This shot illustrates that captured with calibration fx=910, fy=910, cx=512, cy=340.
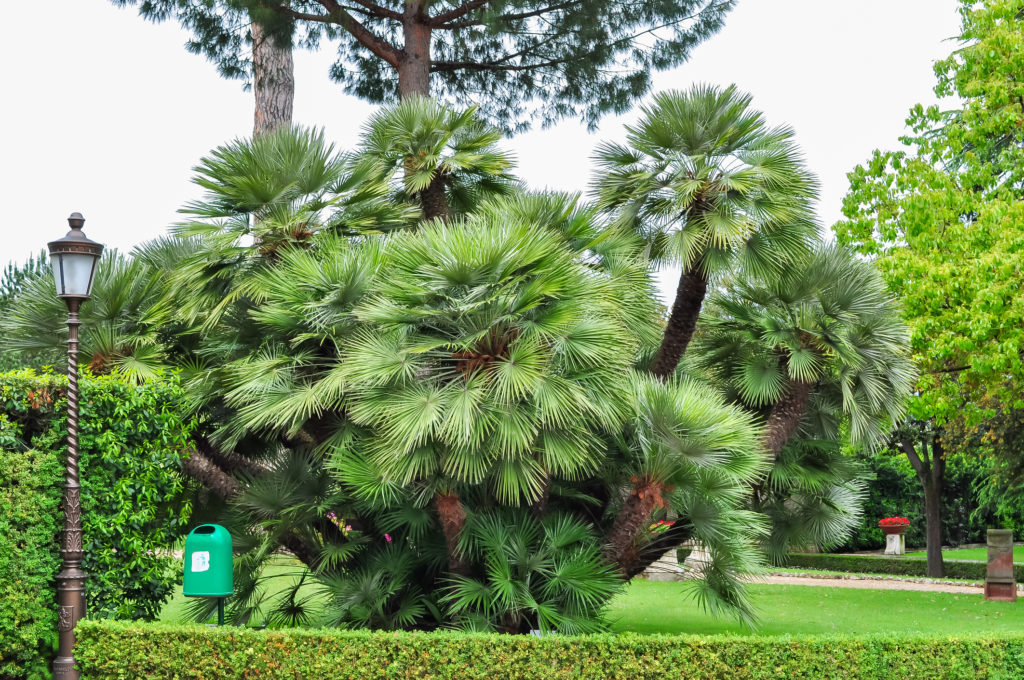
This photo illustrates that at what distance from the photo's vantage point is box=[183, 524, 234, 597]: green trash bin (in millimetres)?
8062

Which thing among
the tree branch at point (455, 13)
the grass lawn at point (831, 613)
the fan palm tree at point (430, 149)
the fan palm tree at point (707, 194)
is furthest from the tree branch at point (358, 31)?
the grass lawn at point (831, 613)

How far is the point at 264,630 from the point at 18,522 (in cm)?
217

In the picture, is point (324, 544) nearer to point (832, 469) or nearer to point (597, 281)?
point (597, 281)

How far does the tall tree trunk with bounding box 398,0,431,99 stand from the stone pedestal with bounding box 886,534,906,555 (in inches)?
914

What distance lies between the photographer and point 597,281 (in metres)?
8.16

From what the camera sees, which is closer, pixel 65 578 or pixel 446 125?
pixel 65 578

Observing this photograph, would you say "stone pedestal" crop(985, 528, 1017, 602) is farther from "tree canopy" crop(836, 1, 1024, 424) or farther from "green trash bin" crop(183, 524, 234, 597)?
"green trash bin" crop(183, 524, 234, 597)

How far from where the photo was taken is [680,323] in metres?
9.77

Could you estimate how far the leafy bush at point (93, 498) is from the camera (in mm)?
7371

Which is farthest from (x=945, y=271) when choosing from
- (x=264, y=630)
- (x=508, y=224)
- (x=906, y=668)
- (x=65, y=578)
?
(x=65, y=578)

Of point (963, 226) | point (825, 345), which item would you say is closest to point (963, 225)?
point (963, 226)

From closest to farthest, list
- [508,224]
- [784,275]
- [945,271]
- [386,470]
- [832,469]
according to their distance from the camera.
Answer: [386,470], [508,224], [784,275], [832,469], [945,271]

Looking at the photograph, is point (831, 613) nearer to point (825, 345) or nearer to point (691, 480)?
point (825, 345)

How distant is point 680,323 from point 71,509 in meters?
6.12
